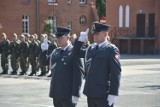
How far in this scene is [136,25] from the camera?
51375mm

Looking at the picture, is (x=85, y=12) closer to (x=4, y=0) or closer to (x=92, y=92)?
(x=4, y=0)

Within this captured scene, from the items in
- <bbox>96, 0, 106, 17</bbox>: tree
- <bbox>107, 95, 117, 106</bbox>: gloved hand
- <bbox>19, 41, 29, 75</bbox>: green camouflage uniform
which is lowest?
<bbox>19, 41, 29, 75</bbox>: green camouflage uniform

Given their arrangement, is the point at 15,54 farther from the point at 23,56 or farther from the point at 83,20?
the point at 83,20

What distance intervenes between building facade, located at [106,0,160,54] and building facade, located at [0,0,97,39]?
24.0 feet

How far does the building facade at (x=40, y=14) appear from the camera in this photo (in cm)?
5506

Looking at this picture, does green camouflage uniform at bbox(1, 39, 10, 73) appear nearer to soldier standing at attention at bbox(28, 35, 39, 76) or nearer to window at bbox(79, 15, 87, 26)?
soldier standing at attention at bbox(28, 35, 39, 76)

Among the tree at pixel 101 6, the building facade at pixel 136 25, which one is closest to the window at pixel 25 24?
the building facade at pixel 136 25

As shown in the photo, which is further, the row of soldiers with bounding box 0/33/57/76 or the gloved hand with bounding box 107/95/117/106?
the row of soldiers with bounding box 0/33/57/76

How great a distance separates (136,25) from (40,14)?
1198 cm

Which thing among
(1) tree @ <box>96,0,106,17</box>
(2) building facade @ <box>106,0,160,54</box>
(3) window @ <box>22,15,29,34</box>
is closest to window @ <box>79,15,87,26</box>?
(3) window @ <box>22,15,29,34</box>

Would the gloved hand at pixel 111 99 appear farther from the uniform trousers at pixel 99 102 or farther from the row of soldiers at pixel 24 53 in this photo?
the row of soldiers at pixel 24 53

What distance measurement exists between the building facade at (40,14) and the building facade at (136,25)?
732cm

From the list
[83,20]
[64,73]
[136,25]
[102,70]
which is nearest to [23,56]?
[64,73]

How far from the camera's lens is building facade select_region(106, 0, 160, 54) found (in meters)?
49.2
